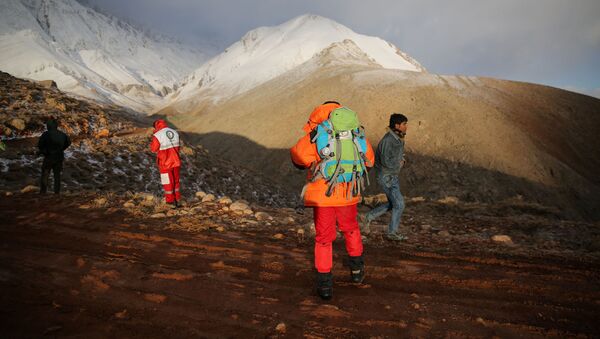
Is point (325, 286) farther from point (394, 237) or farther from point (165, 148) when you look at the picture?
point (165, 148)

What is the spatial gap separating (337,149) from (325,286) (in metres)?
1.73

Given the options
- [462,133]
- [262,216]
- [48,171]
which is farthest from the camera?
[462,133]

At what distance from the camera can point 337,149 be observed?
4.30m

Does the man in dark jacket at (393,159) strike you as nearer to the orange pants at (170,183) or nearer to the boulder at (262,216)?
the boulder at (262,216)

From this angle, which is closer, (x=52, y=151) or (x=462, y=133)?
(x=52, y=151)

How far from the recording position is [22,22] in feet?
627

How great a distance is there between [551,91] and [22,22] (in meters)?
254

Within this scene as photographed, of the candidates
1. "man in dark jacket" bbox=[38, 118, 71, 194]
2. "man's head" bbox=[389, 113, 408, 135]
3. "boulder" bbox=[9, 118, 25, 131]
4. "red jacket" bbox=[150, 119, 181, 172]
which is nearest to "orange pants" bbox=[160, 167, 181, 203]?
"red jacket" bbox=[150, 119, 181, 172]

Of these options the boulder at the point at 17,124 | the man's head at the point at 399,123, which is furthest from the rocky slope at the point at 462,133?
the boulder at the point at 17,124

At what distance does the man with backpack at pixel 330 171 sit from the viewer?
168 inches

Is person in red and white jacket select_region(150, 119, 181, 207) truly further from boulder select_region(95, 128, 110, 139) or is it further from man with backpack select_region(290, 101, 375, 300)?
boulder select_region(95, 128, 110, 139)

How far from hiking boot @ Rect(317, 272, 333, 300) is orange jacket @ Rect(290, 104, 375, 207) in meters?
0.90

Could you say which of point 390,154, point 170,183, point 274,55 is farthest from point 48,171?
point 274,55

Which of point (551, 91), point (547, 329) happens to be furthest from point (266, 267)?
point (551, 91)
